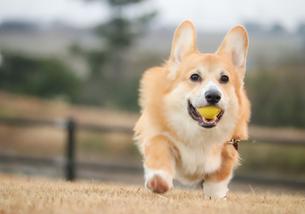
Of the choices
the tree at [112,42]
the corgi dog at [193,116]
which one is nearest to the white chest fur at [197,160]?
the corgi dog at [193,116]

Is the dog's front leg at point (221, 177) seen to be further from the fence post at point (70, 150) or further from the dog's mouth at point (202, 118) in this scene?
the fence post at point (70, 150)

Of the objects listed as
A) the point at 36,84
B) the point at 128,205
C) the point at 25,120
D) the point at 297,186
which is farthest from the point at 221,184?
the point at 36,84

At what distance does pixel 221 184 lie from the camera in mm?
6598

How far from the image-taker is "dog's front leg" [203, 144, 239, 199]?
6578 mm

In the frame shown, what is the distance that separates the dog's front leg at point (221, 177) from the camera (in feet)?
21.6

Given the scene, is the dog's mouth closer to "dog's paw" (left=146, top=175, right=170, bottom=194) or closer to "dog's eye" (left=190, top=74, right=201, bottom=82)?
"dog's eye" (left=190, top=74, right=201, bottom=82)

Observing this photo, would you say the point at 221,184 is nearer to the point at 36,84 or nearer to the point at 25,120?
the point at 25,120

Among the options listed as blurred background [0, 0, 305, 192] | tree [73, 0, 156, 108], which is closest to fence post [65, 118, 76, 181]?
blurred background [0, 0, 305, 192]

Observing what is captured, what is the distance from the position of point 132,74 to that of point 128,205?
17.9 metres

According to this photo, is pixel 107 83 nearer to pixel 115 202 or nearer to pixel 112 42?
pixel 112 42

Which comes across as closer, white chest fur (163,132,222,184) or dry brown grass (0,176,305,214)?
dry brown grass (0,176,305,214)

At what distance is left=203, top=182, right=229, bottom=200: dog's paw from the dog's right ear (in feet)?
3.68

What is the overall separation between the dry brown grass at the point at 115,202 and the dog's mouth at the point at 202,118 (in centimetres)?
63

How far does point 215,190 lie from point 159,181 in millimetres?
778
